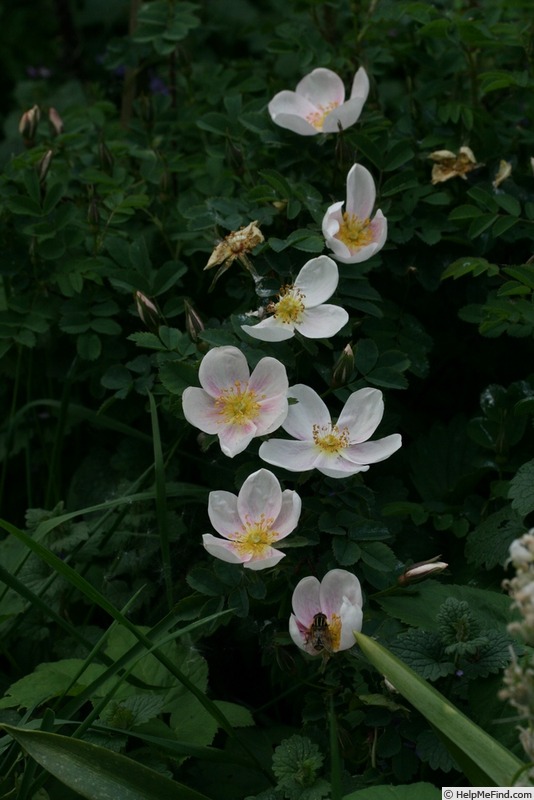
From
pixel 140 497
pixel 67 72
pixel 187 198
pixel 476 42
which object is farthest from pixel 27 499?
pixel 67 72

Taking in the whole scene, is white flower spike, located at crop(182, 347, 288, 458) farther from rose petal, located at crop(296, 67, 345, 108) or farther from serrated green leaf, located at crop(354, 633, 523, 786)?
Result: rose petal, located at crop(296, 67, 345, 108)

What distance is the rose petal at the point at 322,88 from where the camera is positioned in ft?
6.66

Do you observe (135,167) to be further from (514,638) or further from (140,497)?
(514,638)

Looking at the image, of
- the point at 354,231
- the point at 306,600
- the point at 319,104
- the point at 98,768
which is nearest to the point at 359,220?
the point at 354,231

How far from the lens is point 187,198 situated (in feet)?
6.79

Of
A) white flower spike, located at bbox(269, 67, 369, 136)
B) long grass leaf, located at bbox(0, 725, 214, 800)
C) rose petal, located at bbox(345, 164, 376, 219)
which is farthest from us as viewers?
white flower spike, located at bbox(269, 67, 369, 136)

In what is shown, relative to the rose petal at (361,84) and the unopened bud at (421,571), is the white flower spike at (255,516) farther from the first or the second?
the rose petal at (361,84)

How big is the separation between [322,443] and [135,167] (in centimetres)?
106

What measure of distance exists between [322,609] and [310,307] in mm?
504

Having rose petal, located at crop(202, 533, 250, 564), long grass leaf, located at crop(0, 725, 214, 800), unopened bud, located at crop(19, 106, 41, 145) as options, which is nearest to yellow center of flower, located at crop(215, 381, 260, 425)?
rose petal, located at crop(202, 533, 250, 564)

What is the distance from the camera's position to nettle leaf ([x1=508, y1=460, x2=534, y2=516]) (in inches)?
58.7

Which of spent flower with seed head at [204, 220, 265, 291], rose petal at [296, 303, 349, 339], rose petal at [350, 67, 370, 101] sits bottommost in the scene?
rose petal at [296, 303, 349, 339]

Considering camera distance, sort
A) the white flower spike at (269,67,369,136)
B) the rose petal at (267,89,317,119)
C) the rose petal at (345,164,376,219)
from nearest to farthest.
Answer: the rose petal at (345,164,376,219)
the white flower spike at (269,67,369,136)
the rose petal at (267,89,317,119)

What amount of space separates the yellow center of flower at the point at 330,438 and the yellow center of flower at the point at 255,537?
0.52 ft
